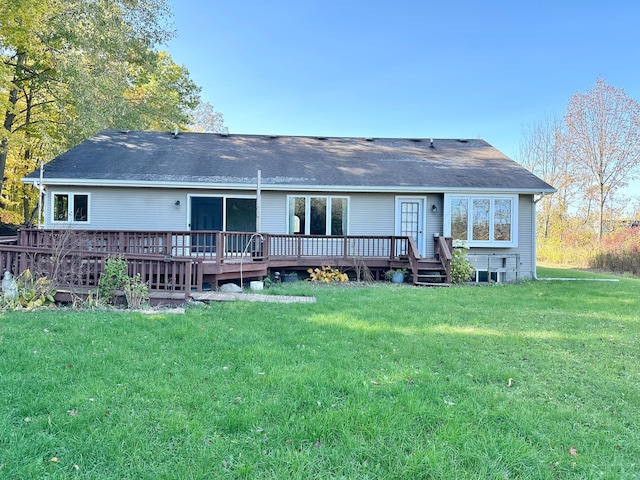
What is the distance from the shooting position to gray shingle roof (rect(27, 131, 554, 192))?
36.4 feet

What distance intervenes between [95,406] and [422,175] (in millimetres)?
11154

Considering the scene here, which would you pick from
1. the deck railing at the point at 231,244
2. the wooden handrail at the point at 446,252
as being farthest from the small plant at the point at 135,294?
the wooden handrail at the point at 446,252

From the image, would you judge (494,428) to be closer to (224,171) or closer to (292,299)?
(292,299)

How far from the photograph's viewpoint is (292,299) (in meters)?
7.25

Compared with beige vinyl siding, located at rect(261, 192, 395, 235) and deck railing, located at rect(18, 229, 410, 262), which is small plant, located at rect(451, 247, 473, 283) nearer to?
deck railing, located at rect(18, 229, 410, 262)

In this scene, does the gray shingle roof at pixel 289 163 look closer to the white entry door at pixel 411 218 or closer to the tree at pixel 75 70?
the white entry door at pixel 411 218

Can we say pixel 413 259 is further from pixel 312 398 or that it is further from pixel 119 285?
pixel 312 398

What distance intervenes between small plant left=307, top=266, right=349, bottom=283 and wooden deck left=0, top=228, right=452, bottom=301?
0.65 feet

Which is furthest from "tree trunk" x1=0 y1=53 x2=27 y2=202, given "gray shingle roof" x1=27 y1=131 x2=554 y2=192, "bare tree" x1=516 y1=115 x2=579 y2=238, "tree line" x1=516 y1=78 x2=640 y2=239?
"bare tree" x1=516 y1=115 x2=579 y2=238

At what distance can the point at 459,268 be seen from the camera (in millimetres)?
10461

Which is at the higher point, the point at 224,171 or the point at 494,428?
the point at 224,171

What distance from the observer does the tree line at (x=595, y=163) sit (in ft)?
65.5

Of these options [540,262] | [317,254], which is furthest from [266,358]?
[540,262]

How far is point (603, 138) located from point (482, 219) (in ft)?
48.6
